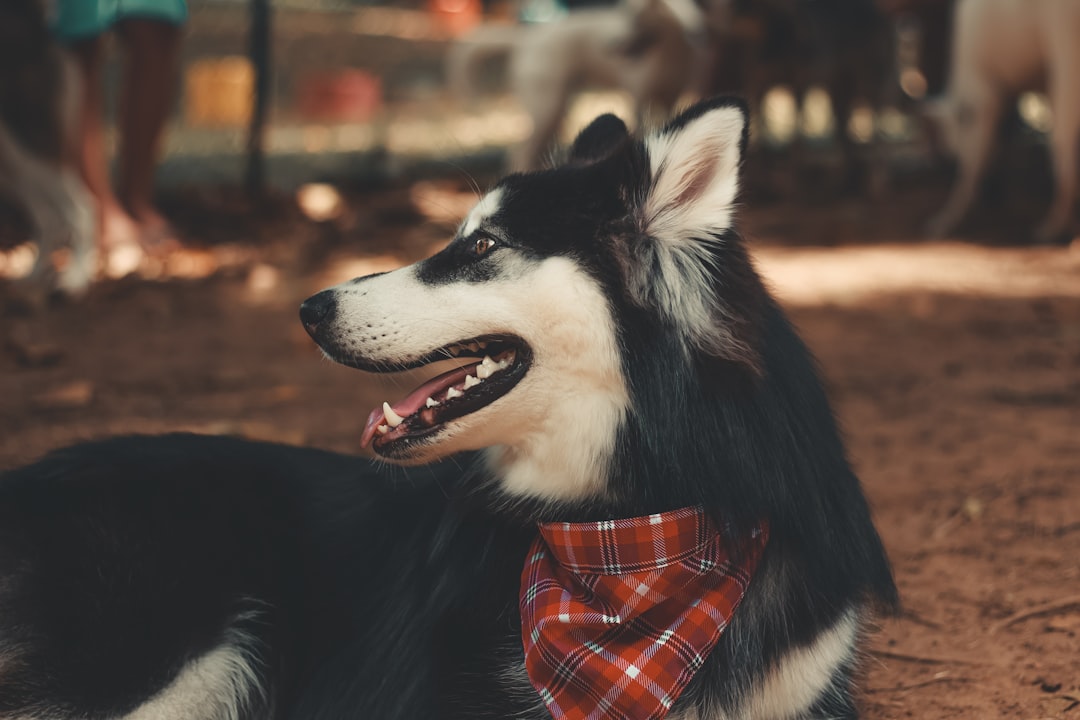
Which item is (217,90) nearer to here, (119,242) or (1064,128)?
(119,242)

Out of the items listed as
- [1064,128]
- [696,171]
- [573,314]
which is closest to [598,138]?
[696,171]

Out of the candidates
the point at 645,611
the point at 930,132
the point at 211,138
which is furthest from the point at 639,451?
the point at 930,132

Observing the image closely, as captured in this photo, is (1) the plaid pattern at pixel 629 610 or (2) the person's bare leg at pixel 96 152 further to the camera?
(2) the person's bare leg at pixel 96 152

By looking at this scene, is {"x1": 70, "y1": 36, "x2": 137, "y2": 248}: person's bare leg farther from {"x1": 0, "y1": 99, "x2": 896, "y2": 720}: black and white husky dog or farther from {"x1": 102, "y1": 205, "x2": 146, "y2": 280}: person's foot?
{"x1": 0, "y1": 99, "x2": 896, "y2": 720}: black and white husky dog

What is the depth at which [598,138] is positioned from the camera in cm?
250

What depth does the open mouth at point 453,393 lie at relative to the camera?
2061 millimetres

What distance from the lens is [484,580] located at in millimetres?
2162

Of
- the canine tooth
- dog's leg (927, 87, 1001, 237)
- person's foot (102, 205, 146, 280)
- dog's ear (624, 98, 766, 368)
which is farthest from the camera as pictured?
dog's leg (927, 87, 1001, 237)

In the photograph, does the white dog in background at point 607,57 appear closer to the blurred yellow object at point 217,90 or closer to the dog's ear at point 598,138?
the blurred yellow object at point 217,90

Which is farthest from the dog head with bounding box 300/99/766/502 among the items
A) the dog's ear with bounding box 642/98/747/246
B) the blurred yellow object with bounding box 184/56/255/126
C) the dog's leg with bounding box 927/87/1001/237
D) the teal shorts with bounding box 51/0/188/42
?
the blurred yellow object with bounding box 184/56/255/126

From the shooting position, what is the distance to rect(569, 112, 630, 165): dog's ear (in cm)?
248

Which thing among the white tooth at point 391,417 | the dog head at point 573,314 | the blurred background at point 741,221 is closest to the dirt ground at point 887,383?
the blurred background at point 741,221

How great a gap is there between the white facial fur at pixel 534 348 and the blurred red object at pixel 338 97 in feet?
32.9

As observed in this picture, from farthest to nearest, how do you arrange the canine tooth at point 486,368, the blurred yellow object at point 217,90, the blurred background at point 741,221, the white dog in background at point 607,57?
the blurred yellow object at point 217,90, the white dog in background at point 607,57, the blurred background at point 741,221, the canine tooth at point 486,368
